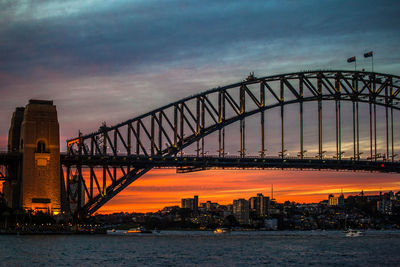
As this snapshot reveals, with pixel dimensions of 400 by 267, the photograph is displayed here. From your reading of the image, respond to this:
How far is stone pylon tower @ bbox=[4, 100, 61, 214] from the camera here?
304ft

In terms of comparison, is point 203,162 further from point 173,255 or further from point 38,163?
point 173,255

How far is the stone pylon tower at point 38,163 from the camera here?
304 feet

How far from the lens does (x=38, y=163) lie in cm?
9325

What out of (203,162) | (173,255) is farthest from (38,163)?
(173,255)

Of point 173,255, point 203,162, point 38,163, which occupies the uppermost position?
point 203,162

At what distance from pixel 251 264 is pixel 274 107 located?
148 ft

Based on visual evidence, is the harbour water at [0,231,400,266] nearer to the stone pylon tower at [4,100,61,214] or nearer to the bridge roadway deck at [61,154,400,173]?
the stone pylon tower at [4,100,61,214]

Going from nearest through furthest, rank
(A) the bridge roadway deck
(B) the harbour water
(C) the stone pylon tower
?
1. (B) the harbour water
2. (C) the stone pylon tower
3. (A) the bridge roadway deck

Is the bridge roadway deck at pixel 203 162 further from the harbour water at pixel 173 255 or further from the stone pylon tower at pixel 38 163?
the harbour water at pixel 173 255

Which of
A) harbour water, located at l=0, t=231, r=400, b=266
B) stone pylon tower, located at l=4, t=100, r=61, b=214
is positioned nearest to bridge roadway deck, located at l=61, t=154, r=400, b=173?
stone pylon tower, located at l=4, t=100, r=61, b=214

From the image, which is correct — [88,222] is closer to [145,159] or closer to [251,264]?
[145,159]

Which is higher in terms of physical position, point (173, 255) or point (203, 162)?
point (203, 162)

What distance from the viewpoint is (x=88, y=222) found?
100 m

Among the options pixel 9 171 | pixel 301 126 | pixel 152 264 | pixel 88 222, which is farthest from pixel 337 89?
pixel 152 264
